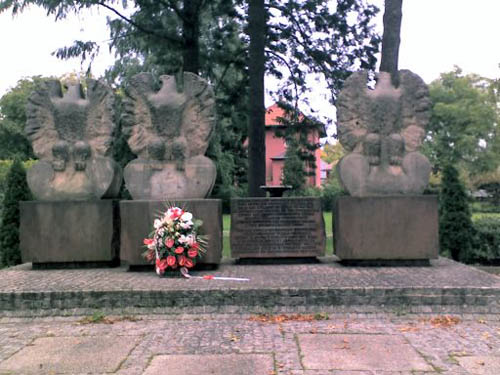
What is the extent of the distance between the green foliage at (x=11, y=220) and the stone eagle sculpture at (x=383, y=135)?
20.9ft

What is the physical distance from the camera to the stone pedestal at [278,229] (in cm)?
785

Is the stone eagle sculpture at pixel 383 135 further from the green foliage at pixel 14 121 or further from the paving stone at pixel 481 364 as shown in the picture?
the green foliage at pixel 14 121

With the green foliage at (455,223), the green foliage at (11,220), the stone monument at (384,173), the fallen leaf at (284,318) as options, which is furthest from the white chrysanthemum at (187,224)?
the green foliage at (455,223)

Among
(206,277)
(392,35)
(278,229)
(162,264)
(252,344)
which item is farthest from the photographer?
(392,35)

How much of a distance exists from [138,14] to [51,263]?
8345mm

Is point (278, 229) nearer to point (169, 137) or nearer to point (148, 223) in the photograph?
point (148, 223)

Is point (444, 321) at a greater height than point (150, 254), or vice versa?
point (150, 254)

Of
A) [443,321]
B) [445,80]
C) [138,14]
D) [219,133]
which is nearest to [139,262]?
[443,321]

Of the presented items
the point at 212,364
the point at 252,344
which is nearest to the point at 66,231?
the point at 252,344

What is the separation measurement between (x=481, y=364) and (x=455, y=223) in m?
6.65

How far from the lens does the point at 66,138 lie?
811 centimetres

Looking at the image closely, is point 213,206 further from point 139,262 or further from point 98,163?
point 98,163

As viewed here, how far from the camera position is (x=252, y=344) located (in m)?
4.84

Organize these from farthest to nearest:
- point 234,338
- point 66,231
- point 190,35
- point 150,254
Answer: point 190,35
point 66,231
point 150,254
point 234,338
